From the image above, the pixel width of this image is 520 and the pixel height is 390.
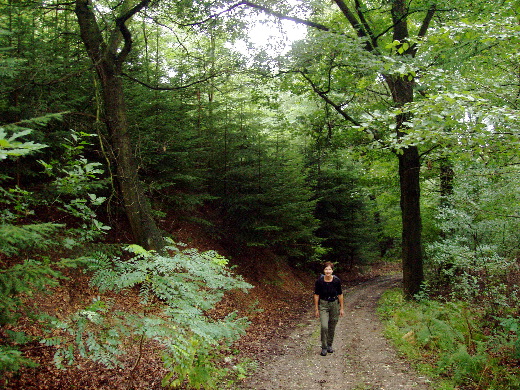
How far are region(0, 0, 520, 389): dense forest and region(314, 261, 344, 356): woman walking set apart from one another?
6.80ft

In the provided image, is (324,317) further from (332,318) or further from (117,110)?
(117,110)

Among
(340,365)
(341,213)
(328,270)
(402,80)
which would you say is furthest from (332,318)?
(341,213)

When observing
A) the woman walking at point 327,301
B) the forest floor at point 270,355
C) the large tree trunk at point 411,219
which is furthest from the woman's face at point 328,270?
the large tree trunk at point 411,219

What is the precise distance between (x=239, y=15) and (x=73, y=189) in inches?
333

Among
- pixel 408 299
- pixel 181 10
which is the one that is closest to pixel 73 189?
pixel 181 10

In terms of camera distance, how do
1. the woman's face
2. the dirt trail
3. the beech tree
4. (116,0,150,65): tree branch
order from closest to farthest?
the dirt trail < the woman's face < (116,0,150,65): tree branch < the beech tree

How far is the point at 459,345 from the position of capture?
7.49 metres

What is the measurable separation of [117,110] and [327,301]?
6791 mm

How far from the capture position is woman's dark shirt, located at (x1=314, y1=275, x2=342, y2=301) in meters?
7.96

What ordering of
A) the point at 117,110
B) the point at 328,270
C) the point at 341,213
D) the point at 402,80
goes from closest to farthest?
the point at 328,270, the point at 117,110, the point at 402,80, the point at 341,213

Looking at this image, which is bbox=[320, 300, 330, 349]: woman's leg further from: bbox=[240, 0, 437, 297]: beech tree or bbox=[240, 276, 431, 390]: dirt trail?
bbox=[240, 0, 437, 297]: beech tree

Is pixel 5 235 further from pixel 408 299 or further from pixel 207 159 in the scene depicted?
pixel 408 299

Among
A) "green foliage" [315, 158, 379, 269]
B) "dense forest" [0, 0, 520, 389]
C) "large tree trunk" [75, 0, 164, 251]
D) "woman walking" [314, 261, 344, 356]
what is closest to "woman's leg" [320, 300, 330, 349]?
"woman walking" [314, 261, 344, 356]

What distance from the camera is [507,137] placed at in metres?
5.74
